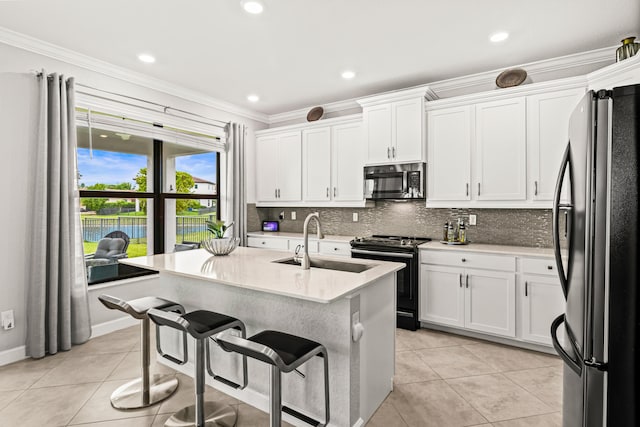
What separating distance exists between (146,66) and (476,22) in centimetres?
315

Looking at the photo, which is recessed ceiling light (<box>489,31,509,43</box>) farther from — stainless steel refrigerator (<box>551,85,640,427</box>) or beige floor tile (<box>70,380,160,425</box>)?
beige floor tile (<box>70,380,160,425</box>)

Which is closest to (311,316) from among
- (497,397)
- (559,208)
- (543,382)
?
(559,208)

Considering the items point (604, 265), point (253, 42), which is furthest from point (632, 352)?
point (253, 42)

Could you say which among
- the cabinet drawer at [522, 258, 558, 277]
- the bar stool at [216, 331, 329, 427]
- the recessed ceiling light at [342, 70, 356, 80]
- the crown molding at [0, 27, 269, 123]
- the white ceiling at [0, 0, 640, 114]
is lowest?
the bar stool at [216, 331, 329, 427]

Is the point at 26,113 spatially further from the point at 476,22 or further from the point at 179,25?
the point at 476,22

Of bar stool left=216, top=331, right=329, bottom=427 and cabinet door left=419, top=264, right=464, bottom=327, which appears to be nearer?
bar stool left=216, top=331, right=329, bottom=427


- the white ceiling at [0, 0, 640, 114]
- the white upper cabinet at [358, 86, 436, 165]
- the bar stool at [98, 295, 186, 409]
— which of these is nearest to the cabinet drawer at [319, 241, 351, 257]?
the white upper cabinet at [358, 86, 436, 165]

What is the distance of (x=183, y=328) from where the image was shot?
1.86 meters

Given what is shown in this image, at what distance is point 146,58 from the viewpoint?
3312 mm

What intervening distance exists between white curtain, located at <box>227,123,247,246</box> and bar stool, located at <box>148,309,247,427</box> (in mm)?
2815

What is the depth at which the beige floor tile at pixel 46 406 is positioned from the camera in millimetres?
2098

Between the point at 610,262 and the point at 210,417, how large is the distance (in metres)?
2.24

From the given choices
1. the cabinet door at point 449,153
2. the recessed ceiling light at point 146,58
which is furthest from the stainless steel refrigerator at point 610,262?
the recessed ceiling light at point 146,58

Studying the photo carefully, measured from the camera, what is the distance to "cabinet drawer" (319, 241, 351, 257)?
413 centimetres
